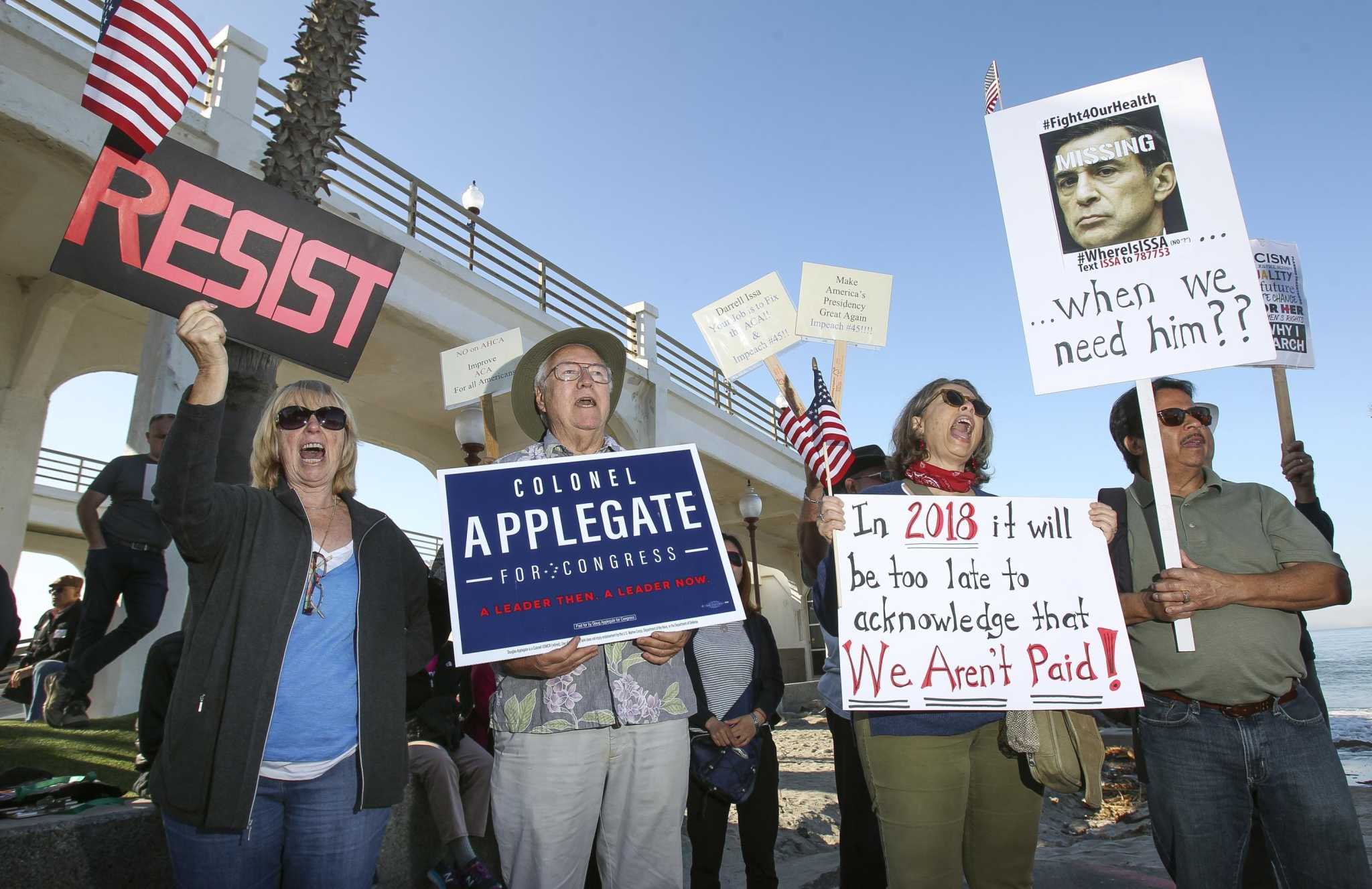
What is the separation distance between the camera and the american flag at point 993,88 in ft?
10.0

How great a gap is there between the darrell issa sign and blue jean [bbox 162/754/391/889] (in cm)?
147

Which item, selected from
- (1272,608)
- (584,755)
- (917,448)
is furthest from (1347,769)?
(584,755)

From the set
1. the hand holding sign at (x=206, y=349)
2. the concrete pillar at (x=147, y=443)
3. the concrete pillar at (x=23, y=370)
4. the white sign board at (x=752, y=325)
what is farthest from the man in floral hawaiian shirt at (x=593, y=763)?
the concrete pillar at (x=23, y=370)

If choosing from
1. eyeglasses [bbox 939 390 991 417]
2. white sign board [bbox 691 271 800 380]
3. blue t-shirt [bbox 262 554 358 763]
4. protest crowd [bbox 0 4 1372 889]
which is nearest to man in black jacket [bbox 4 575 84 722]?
protest crowd [bbox 0 4 1372 889]

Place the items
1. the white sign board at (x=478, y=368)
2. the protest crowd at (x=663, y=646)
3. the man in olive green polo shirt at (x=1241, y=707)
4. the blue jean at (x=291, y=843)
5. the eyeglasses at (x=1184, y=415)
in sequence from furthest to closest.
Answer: the white sign board at (x=478, y=368) → the eyeglasses at (x=1184, y=415) → the man in olive green polo shirt at (x=1241, y=707) → the protest crowd at (x=663, y=646) → the blue jean at (x=291, y=843)

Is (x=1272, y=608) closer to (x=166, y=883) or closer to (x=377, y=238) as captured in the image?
(x=377, y=238)

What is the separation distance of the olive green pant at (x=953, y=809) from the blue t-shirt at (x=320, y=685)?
5.00 ft

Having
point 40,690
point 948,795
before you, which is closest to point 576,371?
point 948,795

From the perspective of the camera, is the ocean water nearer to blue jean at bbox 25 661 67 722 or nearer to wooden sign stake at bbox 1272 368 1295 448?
wooden sign stake at bbox 1272 368 1295 448

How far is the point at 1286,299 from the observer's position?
Answer: 402 centimetres

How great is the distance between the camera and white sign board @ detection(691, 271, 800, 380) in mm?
4340

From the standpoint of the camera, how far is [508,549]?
2266 mm

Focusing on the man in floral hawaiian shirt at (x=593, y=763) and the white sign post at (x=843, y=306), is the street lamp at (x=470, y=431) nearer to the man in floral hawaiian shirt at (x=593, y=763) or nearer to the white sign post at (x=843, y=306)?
the white sign post at (x=843, y=306)

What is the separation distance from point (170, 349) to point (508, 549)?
6.20m
